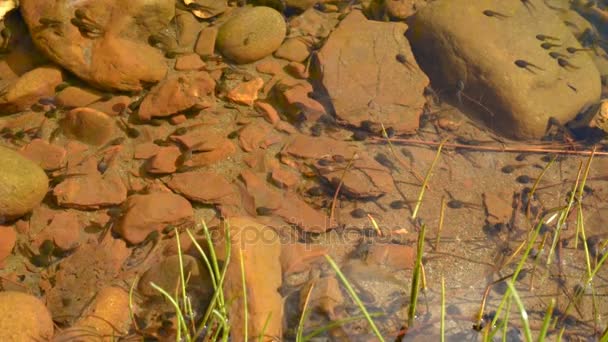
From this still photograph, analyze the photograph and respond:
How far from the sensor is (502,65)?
4.93 m

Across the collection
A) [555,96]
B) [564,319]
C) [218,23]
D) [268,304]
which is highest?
[218,23]

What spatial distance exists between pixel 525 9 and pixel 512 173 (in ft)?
6.77

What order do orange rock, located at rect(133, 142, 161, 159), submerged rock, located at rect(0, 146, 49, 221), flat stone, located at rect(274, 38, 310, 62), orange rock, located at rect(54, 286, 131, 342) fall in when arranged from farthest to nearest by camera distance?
flat stone, located at rect(274, 38, 310, 62), orange rock, located at rect(133, 142, 161, 159), submerged rock, located at rect(0, 146, 49, 221), orange rock, located at rect(54, 286, 131, 342)

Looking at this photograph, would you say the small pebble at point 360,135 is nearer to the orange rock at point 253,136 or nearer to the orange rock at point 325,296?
the orange rock at point 253,136

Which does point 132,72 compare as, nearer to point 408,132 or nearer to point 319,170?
point 319,170

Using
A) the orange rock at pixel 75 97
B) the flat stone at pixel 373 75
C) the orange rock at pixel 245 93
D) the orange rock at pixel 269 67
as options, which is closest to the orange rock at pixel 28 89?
the orange rock at pixel 75 97

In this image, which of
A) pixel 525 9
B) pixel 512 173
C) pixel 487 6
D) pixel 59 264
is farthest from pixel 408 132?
pixel 59 264

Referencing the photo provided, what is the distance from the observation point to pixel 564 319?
3.52m

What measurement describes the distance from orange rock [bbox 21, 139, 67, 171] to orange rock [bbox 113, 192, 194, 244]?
2.40 feet

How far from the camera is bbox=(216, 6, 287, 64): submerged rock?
4859 mm

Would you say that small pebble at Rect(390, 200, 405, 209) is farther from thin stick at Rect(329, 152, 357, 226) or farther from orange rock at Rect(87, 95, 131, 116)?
orange rock at Rect(87, 95, 131, 116)

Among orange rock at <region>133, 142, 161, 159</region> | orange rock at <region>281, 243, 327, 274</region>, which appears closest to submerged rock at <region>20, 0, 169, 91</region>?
orange rock at <region>133, 142, 161, 159</region>

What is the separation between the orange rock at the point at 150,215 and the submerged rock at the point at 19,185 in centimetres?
60

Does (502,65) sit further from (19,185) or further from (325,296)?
(19,185)
